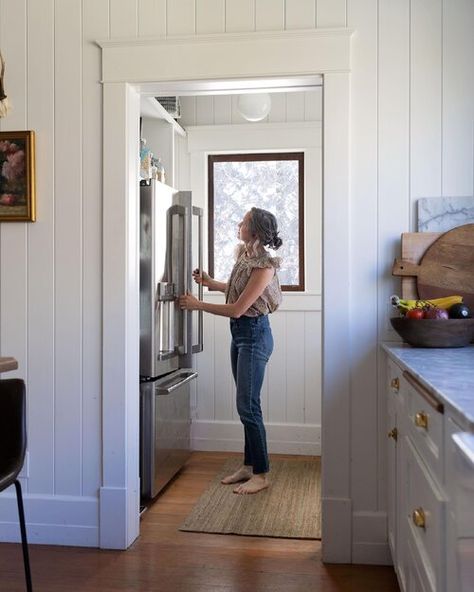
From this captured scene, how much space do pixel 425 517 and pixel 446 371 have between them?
0.36m

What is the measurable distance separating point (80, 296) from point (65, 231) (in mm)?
279

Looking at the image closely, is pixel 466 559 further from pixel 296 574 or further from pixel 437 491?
pixel 296 574

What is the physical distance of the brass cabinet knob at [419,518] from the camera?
1.46 metres

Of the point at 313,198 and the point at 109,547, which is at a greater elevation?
the point at 313,198

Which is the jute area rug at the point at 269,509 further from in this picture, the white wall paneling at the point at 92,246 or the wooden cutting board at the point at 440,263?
the wooden cutting board at the point at 440,263

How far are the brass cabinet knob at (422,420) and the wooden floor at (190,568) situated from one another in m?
1.03

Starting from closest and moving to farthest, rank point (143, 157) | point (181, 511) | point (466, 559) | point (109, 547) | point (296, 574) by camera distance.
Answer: point (466, 559) → point (296, 574) → point (109, 547) → point (181, 511) → point (143, 157)

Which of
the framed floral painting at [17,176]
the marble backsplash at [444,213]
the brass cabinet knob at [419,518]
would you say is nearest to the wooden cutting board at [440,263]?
the marble backsplash at [444,213]

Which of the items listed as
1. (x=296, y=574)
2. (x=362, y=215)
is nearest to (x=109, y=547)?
(x=296, y=574)

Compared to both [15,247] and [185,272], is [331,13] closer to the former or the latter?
[185,272]

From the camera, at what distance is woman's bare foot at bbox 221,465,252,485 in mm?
3485

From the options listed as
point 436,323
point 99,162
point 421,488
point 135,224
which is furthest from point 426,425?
point 99,162

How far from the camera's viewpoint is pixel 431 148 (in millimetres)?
2469

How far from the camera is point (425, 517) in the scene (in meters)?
1.45
